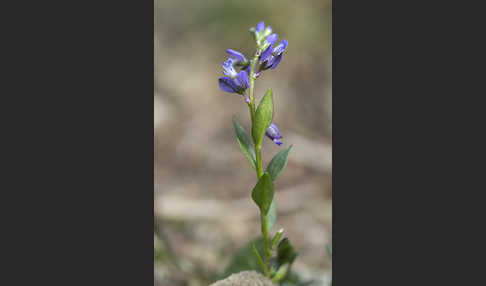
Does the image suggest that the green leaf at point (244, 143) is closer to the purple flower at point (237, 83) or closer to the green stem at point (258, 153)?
the green stem at point (258, 153)

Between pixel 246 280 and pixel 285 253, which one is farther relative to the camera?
pixel 285 253

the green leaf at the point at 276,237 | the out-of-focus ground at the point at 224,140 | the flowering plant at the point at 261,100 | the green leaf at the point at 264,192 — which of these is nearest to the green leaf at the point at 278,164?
the flowering plant at the point at 261,100

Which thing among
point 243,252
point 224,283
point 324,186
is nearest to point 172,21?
point 324,186

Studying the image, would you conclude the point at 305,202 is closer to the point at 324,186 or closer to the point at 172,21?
the point at 324,186

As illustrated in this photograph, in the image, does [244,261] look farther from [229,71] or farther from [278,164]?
[229,71]

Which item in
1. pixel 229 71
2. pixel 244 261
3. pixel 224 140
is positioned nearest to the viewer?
pixel 229 71

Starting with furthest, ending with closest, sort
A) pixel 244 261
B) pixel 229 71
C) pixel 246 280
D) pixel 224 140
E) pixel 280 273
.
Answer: pixel 224 140, pixel 244 261, pixel 280 273, pixel 246 280, pixel 229 71

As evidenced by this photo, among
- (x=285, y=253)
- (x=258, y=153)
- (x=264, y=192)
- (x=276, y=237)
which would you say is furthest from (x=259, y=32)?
(x=285, y=253)
